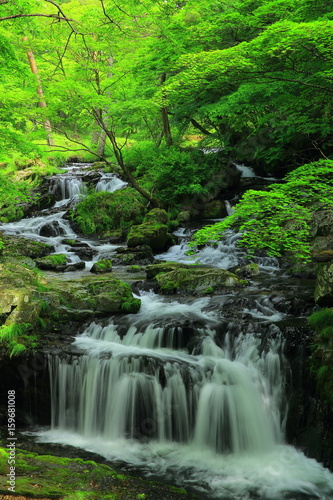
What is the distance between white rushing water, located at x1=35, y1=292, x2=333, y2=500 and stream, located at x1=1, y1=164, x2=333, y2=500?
0.6 inches

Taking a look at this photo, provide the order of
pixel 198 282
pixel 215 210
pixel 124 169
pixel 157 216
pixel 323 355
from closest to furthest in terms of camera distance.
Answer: pixel 323 355 < pixel 198 282 < pixel 124 169 < pixel 157 216 < pixel 215 210

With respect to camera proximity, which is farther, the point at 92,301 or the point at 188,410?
the point at 92,301

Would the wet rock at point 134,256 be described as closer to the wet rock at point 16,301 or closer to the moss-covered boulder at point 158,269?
the moss-covered boulder at point 158,269

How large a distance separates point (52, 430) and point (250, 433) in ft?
10.2

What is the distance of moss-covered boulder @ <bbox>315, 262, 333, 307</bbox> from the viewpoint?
601cm

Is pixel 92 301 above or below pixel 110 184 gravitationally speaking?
below

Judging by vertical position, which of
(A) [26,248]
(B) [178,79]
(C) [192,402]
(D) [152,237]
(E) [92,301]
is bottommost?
(C) [192,402]

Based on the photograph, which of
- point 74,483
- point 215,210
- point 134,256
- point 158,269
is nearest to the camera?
point 74,483

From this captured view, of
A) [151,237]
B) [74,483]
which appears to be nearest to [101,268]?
[151,237]

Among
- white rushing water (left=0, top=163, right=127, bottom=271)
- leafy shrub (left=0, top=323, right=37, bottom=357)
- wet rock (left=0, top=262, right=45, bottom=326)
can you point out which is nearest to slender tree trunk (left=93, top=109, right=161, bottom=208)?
white rushing water (left=0, top=163, right=127, bottom=271)

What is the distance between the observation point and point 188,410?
17.2 feet

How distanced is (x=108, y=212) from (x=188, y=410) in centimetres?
1261

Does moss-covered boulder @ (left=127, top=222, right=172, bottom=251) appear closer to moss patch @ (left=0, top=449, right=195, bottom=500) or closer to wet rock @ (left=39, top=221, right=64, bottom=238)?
wet rock @ (left=39, top=221, right=64, bottom=238)

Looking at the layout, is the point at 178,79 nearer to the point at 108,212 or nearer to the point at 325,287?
the point at 325,287
